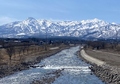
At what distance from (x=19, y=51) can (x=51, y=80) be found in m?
63.3

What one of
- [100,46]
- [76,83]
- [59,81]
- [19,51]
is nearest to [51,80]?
[59,81]

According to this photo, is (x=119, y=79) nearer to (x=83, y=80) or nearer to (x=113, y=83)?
(x=113, y=83)

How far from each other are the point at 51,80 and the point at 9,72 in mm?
11439

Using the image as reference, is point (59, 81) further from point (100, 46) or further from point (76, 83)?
point (100, 46)

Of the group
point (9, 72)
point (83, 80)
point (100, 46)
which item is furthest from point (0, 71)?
point (100, 46)

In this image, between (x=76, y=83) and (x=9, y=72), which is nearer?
(x=76, y=83)

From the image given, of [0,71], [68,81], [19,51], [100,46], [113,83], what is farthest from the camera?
[100,46]

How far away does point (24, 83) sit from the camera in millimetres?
38938

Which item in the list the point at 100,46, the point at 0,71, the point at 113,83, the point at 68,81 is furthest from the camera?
the point at 100,46

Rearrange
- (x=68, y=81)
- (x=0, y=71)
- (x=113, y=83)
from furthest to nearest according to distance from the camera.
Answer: (x=0, y=71) → (x=68, y=81) → (x=113, y=83)

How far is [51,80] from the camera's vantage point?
4269 centimetres

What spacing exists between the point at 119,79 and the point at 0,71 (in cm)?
2145

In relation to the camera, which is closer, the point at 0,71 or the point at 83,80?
the point at 83,80

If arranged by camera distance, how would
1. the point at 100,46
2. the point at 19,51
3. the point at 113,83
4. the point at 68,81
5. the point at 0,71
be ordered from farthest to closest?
the point at 100,46, the point at 19,51, the point at 0,71, the point at 68,81, the point at 113,83
